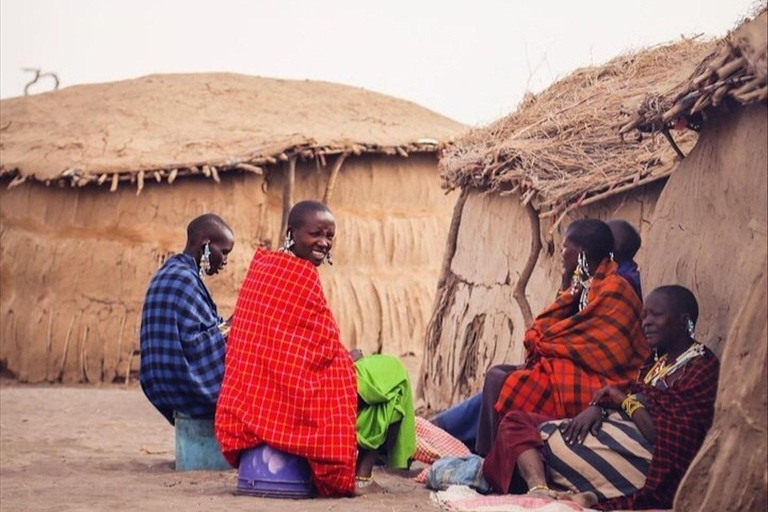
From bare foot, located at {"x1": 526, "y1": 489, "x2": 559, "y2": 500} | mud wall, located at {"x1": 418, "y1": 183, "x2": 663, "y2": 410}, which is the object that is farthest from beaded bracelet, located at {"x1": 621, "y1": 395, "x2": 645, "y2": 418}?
mud wall, located at {"x1": 418, "y1": 183, "x2": 663, "y2": 410}

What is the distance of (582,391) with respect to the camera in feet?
20.5

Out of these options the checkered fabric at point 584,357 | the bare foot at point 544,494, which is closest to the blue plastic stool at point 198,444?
the checkered fabric at point 584,357

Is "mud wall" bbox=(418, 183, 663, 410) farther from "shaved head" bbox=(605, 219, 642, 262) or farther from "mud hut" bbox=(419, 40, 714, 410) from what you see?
"shaved head" bbox=(605, 219, 642, 262)

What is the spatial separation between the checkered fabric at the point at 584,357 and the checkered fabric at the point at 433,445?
3.80ft

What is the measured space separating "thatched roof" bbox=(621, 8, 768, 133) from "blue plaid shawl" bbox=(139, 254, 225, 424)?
268cm

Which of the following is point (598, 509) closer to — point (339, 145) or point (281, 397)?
point (281, 397)

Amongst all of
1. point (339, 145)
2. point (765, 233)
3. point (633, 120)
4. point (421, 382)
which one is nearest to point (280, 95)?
point (339, 145)

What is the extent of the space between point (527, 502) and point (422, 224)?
40.7 ft

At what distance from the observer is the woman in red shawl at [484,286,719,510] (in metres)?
5.50

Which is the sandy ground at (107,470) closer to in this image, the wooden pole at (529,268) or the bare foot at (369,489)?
the bare foot at (369,489)

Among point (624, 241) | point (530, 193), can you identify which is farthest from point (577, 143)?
point (624, 241)

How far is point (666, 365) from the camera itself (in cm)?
584

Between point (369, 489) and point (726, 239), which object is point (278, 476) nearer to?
point (369, 489)

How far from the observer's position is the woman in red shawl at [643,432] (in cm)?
550
